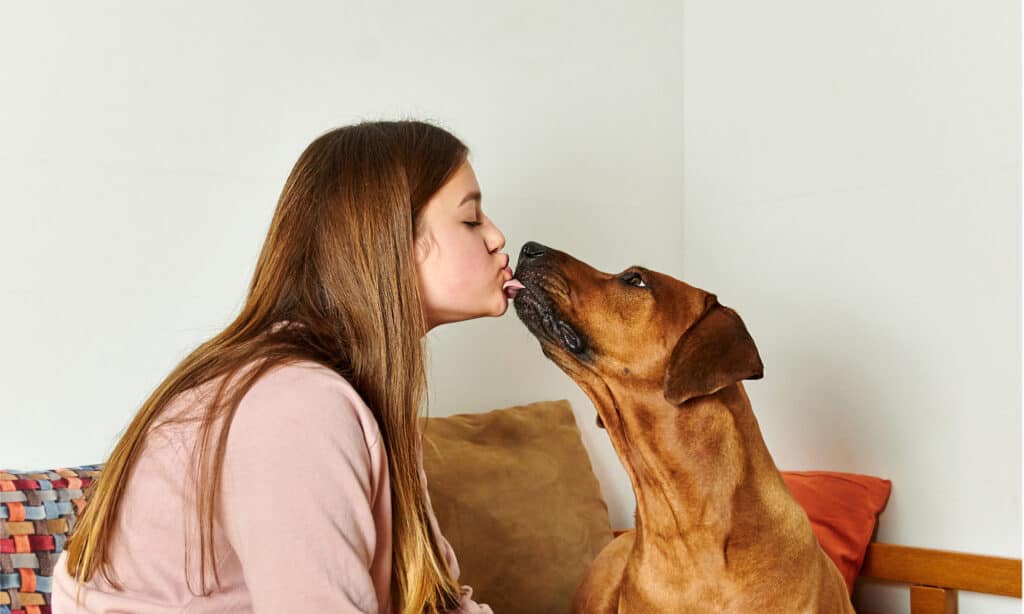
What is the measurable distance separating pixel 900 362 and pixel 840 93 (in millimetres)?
731

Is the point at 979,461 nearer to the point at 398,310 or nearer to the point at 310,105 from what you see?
the point at 398,310

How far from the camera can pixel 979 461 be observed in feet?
7.57

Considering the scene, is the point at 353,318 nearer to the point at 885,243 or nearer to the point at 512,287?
the point at 512,287

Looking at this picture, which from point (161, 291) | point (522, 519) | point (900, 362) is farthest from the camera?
point (900, 362)

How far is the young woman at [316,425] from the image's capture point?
3.89ft

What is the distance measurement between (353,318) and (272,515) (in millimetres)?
357

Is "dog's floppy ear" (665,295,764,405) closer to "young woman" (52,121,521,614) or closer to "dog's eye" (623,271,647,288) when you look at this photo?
"dog's eye" (623,271,647,288)

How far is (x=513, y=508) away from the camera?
83.6 inches

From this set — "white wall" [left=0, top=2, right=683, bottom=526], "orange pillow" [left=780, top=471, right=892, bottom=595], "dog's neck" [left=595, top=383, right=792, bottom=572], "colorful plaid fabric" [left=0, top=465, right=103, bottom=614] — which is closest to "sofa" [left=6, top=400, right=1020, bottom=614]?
"orange pillow" [left=780, top=471, right=892, bottom=595]

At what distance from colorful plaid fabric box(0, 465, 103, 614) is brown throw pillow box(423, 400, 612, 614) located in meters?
0.73

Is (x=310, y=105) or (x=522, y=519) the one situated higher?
(x=310, y=105)

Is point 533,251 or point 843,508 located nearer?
point 533,251

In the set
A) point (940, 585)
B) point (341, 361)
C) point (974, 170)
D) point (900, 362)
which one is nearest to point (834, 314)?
point (900, 362)

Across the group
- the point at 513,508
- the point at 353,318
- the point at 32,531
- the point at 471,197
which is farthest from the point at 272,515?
the point at 513,508
